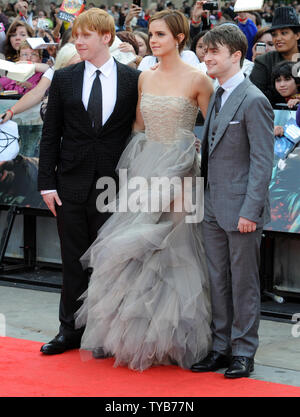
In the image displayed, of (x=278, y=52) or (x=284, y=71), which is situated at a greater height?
(x=278, y=52)

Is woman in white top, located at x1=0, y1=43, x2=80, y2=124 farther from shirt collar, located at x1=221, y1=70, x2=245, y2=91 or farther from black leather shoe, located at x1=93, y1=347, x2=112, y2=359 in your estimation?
black leather shoe, located at x1=93, y1=347, x2=112, y2=359

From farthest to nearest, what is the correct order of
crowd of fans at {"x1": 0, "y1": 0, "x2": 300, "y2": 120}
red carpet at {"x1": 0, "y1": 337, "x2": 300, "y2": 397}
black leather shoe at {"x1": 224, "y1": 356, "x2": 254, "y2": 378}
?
crowd of fans at {"x1": 0, "y1": 0, "x2": 300, "y2": 120} < black leather shoe at {"x1": 224, "y1": 356, "x2": 254, "y2": 378} < red carpet at {"x1": 0, "y1": 337, "x2": 300, "y2": 397}

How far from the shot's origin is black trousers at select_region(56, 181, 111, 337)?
473 cm

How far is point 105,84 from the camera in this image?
4680mm

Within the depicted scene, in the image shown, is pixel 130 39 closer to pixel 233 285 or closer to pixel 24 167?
pixel 24 167

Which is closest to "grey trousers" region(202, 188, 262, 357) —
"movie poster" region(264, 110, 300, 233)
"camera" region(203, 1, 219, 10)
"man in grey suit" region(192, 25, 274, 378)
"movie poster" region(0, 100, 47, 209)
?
"man in grey suit" region(192, 25, 274, 378)

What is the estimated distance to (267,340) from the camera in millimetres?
5086

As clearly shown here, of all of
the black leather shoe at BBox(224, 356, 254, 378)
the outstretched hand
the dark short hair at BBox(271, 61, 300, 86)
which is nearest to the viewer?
the black leather shoe at BBox(224, 356, 254, 378)

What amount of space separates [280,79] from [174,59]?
2.01 metres

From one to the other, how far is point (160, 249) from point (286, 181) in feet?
5.56

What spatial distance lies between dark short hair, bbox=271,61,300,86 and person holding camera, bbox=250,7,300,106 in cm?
15

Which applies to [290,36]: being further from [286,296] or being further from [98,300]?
[98,300]

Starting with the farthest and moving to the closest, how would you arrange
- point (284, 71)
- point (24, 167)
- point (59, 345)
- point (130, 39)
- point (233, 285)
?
point (130, 39)
point (24, 167)
point (284, 71)
point (59, 345)
point (233, 285)

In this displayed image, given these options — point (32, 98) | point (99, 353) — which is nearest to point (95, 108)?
point (99, 353)
